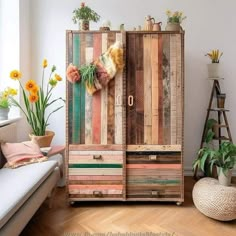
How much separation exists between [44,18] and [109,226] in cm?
257

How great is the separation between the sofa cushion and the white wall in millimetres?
1069

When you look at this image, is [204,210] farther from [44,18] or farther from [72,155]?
[44,18]

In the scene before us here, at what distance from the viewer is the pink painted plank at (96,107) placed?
2085 mm

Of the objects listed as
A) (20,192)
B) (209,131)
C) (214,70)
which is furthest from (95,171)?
(214,70)

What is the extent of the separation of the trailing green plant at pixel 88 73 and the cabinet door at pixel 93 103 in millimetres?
72

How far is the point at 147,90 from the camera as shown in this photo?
2.12 meters

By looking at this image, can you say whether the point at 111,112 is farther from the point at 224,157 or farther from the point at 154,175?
the point at 224,157

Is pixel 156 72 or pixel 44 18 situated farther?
pixel 44 18

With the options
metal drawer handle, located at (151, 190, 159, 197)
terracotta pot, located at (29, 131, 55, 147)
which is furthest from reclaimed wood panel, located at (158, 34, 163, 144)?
terracotta pot, located at (29, 131, 55, 147)

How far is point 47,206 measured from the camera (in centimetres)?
220

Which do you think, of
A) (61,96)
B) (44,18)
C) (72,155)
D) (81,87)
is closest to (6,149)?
(72,155)

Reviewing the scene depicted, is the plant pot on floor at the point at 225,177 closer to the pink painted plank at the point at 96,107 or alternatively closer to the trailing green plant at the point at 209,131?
the trailing green plant at the point at 209,131

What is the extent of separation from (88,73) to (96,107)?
1.12 ft

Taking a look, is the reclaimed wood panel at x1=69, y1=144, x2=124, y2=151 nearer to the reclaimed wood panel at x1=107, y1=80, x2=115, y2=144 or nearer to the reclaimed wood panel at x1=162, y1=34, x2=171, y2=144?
the reclaimed wood panel at x1=107, y1=80, x2=115, y2=144
